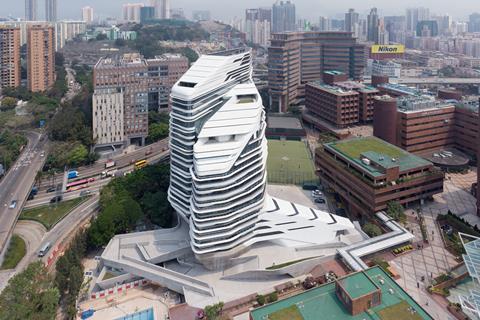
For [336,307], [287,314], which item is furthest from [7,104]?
[336,307]

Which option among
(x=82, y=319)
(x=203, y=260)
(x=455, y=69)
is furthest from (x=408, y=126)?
(x=455, y=69)

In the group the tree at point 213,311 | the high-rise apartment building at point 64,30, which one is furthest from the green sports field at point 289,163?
the high-rise apartment building at point 64,30

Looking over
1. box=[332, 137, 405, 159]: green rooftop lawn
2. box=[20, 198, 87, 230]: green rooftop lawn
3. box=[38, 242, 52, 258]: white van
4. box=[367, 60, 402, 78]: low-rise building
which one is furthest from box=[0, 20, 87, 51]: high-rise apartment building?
box=[332, 137, 405, 159]: green rooftop lawn

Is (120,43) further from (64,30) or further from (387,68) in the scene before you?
(387,68)

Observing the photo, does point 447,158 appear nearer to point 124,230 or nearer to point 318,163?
point 318,163

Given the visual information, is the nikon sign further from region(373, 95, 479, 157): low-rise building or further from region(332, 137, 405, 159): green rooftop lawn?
region(332, 137, 405, 159): green rooftop lawn

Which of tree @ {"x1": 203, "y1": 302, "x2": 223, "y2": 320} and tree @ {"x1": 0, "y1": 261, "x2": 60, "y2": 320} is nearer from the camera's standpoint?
tree @ {"x1": 0, "y1": 261, "x2": 60, "y2": 320}
